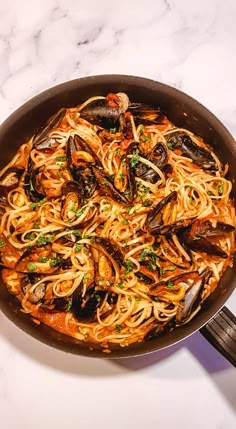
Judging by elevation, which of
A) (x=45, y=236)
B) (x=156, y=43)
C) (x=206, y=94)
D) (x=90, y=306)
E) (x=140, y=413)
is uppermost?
(x=156, y=43)

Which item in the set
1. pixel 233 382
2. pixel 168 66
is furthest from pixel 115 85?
pixel 233 382

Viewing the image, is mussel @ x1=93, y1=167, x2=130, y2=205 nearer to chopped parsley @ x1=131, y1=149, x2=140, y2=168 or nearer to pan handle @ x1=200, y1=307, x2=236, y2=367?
chopped parsley @ x1=131, y1=149, x2=140, y2=168

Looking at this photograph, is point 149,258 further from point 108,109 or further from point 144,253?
point 108,109

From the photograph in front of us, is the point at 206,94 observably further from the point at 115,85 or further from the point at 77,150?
the point at 77,150

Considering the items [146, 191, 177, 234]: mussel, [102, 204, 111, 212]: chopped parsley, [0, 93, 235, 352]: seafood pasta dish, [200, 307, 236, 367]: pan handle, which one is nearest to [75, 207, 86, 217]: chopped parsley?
[0, 93, 235, 352]: seafood pasta dish

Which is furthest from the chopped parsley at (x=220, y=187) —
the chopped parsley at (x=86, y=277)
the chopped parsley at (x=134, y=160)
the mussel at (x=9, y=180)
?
the mussel at (x=9, y=180)

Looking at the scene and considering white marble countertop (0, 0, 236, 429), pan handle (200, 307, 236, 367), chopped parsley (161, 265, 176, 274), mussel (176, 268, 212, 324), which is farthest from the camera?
white marble countertop (0, 0, 236, 429)

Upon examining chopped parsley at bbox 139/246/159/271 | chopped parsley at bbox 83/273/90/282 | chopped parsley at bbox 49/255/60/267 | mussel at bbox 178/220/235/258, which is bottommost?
chopped parsley at bbox 83/273/90/282
